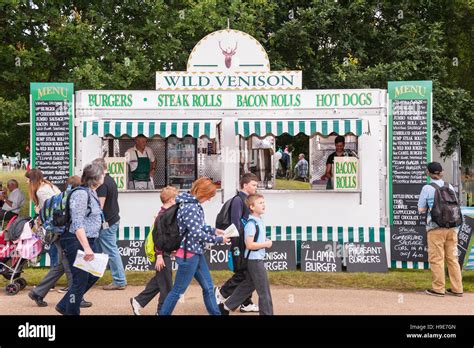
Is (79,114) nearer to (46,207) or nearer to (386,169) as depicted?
(46,207)

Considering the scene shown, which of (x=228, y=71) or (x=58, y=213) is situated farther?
(x=228, y=71)

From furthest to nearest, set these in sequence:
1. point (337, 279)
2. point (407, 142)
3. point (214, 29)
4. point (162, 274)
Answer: point (214, 29) < point (407, 142) < point (337, 279) < point (162, 274)

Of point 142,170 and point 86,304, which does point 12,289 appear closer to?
point 86,304

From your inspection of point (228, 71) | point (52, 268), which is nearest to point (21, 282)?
point (52, 268)

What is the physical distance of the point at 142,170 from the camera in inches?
507

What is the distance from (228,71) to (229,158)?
1583 mm

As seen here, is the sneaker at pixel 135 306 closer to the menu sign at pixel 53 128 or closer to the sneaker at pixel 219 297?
the sneaker at pixel 219 297

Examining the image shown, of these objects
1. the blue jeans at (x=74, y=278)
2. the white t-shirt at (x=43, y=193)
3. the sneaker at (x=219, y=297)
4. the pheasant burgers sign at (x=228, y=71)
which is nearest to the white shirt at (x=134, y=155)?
the pheasant burgers sign at (x=228, y=71)

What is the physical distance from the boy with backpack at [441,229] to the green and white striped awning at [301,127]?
7.54ft

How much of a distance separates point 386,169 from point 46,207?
20.3 ft

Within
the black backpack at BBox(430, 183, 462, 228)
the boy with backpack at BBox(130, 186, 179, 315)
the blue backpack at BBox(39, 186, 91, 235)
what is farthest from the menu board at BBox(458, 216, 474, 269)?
the blue backpack at BBox(39, 186, 91, 235)

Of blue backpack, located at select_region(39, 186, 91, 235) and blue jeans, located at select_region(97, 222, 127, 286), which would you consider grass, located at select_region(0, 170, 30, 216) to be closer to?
blue jeans, located at select_region(97, 222, 127, 286)

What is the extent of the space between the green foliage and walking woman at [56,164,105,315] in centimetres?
1142

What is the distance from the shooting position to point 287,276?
10867mm
